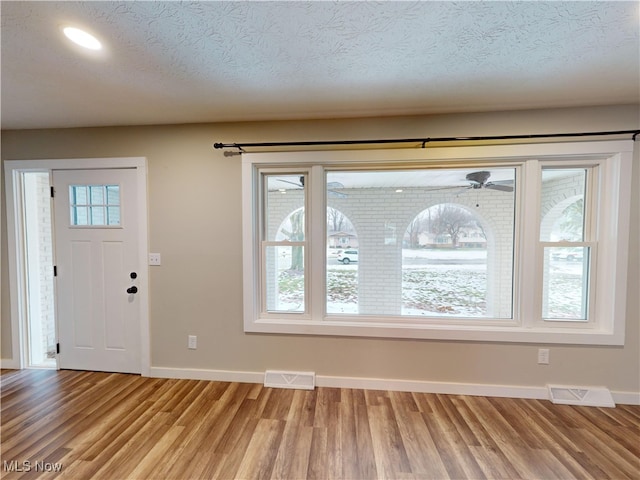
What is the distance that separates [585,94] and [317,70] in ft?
6.29

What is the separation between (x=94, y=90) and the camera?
5.81 ft

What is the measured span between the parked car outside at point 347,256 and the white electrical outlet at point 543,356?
1655mm

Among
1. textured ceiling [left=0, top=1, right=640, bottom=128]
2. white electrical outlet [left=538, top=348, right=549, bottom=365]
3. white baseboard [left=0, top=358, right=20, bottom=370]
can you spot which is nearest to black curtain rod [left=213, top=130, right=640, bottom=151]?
textured ceiling [left=0, top=1, right=640, bottom=128]

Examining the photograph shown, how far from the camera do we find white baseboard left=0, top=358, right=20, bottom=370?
8.31ft

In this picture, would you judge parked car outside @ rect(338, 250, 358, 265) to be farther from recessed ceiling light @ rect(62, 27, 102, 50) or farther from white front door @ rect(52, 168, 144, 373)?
recessed ceiling light @ rect(62, 27, 102, 50)

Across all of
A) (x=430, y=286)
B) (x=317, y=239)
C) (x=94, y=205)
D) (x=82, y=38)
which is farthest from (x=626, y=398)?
(x=94, y=205)

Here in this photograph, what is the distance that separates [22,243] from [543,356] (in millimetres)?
4804

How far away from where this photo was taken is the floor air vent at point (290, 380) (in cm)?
225

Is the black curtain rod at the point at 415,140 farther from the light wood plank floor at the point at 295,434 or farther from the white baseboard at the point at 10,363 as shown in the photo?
the white baseboard at the point at 10,363

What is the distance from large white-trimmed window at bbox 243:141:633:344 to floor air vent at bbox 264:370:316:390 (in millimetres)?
387

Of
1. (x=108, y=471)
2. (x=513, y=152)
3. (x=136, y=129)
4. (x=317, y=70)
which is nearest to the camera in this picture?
(x=108, y=471)

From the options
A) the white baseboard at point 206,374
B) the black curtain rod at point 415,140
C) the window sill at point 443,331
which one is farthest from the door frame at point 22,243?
the window sill at point 443,331

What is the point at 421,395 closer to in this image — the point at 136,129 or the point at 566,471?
the point at 566,471

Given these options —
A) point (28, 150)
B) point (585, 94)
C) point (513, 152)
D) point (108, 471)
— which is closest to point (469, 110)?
point (513, 152)
